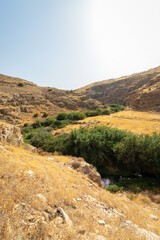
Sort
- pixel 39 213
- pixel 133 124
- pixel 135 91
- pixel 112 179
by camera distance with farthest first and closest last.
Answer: pixel 135 91 → pixel 133 124 → pixel 112 179 → pixel 39 213

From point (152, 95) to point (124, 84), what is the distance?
30286 millimetres

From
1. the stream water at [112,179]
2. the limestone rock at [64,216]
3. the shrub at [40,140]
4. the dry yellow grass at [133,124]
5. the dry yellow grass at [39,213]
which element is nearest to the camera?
the dry yellow grass at [39,213]

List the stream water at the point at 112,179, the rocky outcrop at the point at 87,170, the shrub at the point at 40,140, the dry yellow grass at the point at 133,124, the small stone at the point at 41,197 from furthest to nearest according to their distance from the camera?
the dry yellow grass at the point at 133,124
the shrub at the point at 40,140
the stream water at the point at 112,179
the rocky outcrop at the point at 87,170
the small stone at the point at 41,197

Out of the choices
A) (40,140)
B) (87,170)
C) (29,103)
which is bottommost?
(40,140)

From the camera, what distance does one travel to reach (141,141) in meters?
9.70

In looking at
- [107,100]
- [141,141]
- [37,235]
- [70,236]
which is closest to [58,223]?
[70,236]

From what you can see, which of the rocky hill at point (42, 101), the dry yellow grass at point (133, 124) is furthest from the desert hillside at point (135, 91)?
the dry yellow grass at point (133, 124)

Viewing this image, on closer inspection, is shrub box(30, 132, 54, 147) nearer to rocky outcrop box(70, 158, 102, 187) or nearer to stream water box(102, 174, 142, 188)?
stream water box(102, 174, 142, 188)

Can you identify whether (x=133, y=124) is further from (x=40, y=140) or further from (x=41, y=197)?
(x=41, y=197)

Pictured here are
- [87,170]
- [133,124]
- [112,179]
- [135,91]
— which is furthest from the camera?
[135,91]

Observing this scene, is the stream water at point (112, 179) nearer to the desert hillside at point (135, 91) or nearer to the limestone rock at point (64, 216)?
the limestone rock at point (64, 216)

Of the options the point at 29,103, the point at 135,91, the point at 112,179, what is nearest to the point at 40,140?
the point at 112,179

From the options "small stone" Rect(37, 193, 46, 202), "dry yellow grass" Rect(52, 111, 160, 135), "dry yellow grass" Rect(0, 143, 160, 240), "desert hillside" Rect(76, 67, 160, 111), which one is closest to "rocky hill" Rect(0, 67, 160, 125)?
"desert hillside" Rect(76, 67, 160, 111)

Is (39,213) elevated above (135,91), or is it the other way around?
(135,91)
